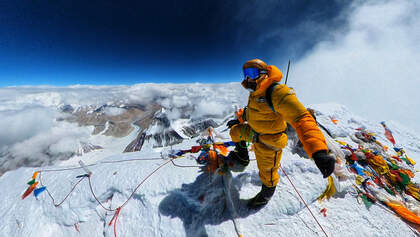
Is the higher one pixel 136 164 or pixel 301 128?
pixel 301 128

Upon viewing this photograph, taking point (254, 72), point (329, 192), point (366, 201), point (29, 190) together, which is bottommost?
point (29, 190)

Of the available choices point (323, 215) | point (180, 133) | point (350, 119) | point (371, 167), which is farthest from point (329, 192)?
point (180, 133)

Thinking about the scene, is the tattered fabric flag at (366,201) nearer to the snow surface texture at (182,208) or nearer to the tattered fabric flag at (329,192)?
the snow surface texture at (182,208)

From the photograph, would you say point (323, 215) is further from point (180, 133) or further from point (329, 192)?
point (180, 133)

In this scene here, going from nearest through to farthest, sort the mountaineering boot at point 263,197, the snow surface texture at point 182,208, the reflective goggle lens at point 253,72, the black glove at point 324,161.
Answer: the black glove at point 324,161
the reflective goggle lens at point 253,72
the snow surface texture at point 182,208
the mountaineering boot at point 263,197

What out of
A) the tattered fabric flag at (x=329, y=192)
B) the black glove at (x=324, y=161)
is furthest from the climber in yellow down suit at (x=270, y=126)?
the tattered fabric flag at (x=329, y=192)

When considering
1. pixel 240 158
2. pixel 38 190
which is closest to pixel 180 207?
pixel 240 158

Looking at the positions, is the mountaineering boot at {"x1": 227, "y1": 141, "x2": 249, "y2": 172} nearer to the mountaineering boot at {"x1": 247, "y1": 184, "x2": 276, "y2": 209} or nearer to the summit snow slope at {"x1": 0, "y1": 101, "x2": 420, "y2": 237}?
the summit snow slope at {"x1": 0, "y1": 101, "x2": 420, "y2": 237}

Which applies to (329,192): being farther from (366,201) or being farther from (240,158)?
(240,158)
